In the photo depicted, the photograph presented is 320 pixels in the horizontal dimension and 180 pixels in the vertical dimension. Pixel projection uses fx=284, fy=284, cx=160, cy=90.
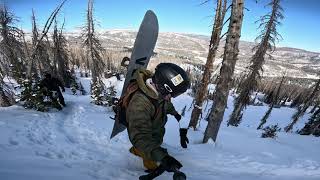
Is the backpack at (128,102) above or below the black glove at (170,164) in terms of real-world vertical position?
above

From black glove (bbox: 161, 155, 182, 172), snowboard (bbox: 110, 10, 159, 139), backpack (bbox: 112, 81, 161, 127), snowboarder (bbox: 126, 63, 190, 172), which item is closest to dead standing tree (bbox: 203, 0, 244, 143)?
snowboard (bbox: 110, 10, 159, 139)

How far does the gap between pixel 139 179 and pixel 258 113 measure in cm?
3867

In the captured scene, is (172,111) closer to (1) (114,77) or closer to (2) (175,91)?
(2) (175,91)

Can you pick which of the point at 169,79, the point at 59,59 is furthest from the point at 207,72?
the point at 59,59

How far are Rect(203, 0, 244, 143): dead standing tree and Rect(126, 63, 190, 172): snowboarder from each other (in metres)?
3.86

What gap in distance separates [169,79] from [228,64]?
4165 mm

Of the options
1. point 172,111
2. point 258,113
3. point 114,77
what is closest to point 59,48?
point 114,77

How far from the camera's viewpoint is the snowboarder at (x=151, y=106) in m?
3.26

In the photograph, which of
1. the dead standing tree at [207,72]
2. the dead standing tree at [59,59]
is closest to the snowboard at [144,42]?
the dead standing tree at [207,72]

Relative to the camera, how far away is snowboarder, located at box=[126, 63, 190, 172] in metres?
3.26

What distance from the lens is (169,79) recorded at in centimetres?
358

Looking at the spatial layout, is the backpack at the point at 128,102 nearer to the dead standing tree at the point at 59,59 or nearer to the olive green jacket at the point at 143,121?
the olive green jacket at the point at 143,121

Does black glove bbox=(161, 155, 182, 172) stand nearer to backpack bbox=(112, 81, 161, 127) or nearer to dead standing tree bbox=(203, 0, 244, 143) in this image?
backpack bbox=(112, 81, 161, 127)

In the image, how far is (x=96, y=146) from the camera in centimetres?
678
